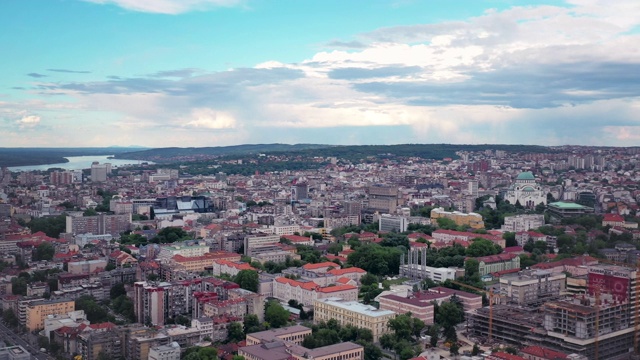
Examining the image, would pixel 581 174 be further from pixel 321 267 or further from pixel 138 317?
pixel 138 317

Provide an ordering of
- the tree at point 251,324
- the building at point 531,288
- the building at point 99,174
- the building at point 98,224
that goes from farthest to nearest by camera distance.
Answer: the building at point 99,174, the building at point 98,224, the building at point 531,288, the tree at point 251,324

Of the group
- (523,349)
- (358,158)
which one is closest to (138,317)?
(523,349)

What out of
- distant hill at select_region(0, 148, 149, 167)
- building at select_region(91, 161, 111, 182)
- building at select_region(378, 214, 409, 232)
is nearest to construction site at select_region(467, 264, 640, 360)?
building at select_region(378, 214, 409, 232)

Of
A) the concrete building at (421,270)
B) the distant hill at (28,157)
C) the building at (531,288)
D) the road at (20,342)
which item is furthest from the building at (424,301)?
the distant hill at (28,157)

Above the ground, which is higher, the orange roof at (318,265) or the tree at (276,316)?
the orange roof at (318,265)

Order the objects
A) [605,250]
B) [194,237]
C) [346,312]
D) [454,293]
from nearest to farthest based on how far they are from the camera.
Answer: [346,312] < [454,293] < [605,250] < [194,237]

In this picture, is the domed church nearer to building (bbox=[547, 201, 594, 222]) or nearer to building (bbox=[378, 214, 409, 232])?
building (bbox=[547, 201, 594, 222])

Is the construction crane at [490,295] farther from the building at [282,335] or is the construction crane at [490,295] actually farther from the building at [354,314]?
the building at [282,335]
